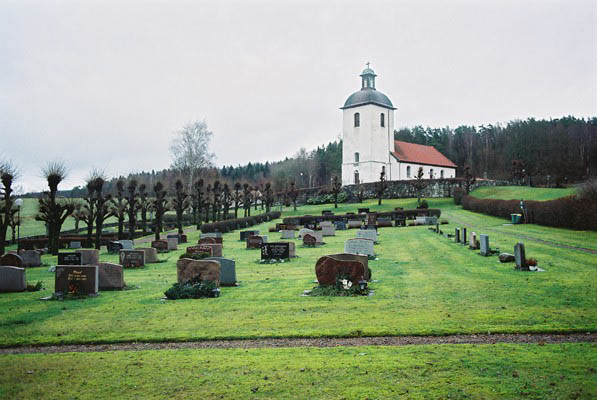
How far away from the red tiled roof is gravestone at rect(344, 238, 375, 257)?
62.3 metres

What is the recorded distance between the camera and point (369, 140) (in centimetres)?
7819

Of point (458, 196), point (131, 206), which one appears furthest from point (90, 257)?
point (458, 196)

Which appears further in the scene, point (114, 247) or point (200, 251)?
point (114, 247)

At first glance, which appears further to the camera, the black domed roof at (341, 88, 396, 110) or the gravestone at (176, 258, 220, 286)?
the black domed roof at (341, 88, 396, 110)

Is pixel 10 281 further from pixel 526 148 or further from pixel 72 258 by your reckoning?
pixel 526 148

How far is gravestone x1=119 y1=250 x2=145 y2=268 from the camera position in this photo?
21531mm

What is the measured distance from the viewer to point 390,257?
839 inches

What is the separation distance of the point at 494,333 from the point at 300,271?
31.7 feet

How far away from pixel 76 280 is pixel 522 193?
47476 mm

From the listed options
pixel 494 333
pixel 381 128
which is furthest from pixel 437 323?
pixel 381 128

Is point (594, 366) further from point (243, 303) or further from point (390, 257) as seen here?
point (390, 257)

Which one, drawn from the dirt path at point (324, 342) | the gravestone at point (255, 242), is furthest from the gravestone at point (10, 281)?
the gravestone at point (255, 242)

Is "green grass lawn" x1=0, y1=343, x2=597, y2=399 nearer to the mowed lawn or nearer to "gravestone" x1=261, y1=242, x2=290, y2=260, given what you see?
the mowed lawn

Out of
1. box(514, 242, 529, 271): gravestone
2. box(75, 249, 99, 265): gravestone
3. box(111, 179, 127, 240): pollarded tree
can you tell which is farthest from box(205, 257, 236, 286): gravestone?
box(111, 179, 127, 240): pollarded tree
